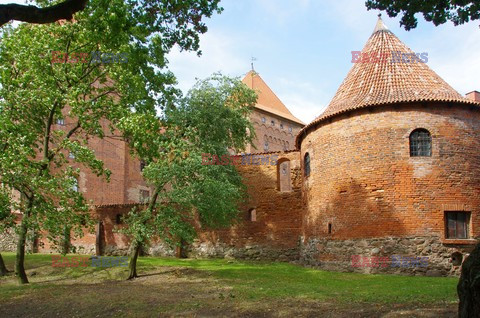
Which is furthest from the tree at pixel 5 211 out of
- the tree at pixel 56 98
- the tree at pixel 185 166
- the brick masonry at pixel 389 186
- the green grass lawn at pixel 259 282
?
the tree at pixel 185 166

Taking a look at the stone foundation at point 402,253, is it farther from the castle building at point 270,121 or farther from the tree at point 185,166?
the castle building at point 270,121

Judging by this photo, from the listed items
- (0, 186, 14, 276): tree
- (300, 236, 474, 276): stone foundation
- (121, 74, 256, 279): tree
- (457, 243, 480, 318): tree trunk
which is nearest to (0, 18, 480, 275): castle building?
(300, 236, 474, 276): stone foundation

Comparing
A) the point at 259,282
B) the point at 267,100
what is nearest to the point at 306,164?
the point at 259,282

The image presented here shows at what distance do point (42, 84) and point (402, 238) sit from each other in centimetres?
1251

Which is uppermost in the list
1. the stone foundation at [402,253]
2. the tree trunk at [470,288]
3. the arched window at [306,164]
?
the arched window at [306,164]

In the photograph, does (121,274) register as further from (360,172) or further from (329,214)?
(360,172)

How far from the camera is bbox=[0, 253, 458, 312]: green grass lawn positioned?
10242 mm

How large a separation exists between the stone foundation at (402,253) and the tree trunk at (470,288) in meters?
9.74

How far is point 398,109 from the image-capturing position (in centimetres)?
1570

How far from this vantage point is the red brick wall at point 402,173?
49.4 ft

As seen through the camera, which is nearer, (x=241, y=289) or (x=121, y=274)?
(x=241, y=289)

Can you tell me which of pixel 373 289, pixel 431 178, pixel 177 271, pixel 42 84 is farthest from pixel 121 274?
pixel 431 178

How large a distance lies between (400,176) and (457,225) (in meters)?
2.48

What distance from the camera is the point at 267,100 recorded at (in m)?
46.8
